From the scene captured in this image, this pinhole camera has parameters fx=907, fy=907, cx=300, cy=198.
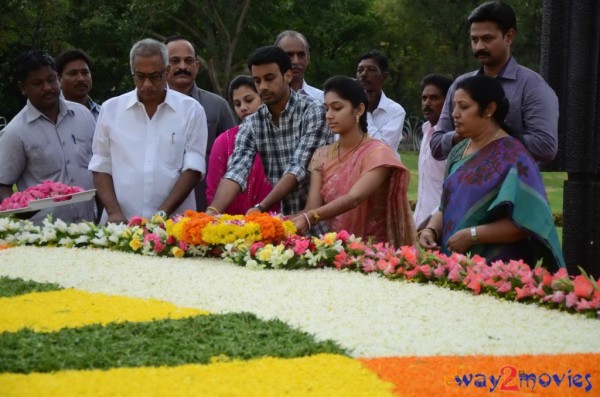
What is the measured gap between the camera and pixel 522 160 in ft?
16.0

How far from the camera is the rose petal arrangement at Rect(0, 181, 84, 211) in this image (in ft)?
18.7

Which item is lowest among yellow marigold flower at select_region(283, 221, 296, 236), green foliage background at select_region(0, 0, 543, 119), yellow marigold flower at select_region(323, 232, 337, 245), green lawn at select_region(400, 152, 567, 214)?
green lawn at select_region(400, 152, 567, 214)

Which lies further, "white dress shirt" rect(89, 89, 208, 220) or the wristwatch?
"white dress shirt" rect(89, 89, 208, 220)

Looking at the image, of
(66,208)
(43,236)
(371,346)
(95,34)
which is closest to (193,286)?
(371,346)

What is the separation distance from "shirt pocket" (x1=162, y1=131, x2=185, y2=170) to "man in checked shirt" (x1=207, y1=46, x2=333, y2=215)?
353 mm

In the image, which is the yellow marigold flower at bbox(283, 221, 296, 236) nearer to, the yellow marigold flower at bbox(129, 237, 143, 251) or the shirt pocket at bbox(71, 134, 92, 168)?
the yellow marigold flower at bbox(129, 237, 143, 251)

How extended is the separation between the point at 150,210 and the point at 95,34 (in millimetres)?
27375

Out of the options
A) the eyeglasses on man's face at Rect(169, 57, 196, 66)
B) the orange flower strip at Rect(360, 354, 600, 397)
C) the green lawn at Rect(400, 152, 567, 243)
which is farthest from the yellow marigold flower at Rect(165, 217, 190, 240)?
the green lawn at Rect(400, 152, 567, 243)

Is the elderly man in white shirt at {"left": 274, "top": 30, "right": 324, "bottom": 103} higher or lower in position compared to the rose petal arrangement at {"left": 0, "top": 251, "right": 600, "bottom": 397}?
higher

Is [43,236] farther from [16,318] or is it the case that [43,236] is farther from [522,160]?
[522,160]

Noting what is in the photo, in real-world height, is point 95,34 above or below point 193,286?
above

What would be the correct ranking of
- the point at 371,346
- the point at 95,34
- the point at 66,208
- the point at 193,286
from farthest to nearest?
the point at 95,34
the point at 66,208
the point at 193,286
the point at 371,346

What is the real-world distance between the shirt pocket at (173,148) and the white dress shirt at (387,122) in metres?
1.83

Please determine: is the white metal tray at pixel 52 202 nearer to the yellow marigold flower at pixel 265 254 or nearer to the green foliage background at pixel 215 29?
the yellow marigold flower at pixel 265 254
